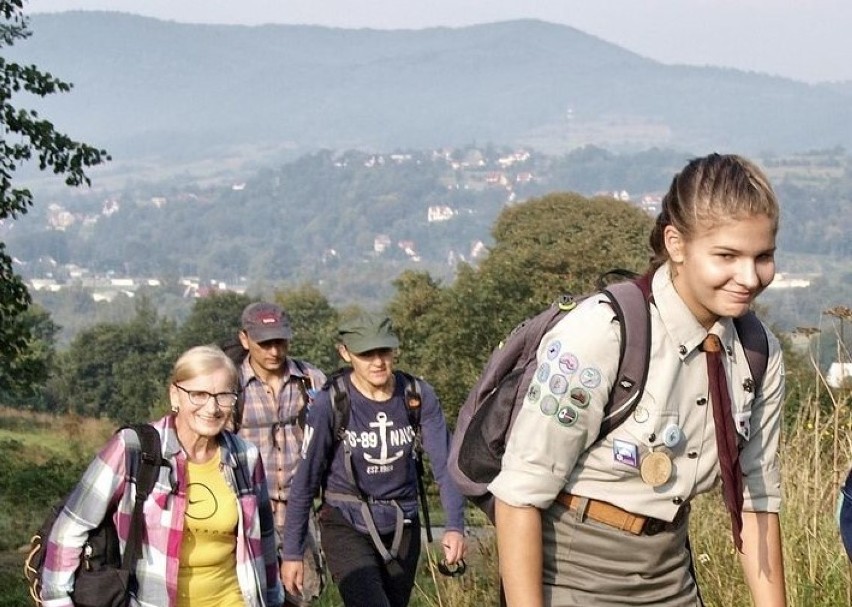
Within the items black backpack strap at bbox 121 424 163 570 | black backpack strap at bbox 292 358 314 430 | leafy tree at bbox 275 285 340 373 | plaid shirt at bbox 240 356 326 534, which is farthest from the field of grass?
leafy tree at bbox 275 285 340 373

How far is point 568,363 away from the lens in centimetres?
247

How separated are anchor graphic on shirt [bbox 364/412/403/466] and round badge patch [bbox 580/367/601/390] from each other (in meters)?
2.91

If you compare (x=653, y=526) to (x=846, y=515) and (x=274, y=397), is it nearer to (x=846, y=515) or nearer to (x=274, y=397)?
(x=846, y=515)

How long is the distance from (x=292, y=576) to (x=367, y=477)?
47cm

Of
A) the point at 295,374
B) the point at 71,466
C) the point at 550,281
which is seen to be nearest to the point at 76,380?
the point at 550,281

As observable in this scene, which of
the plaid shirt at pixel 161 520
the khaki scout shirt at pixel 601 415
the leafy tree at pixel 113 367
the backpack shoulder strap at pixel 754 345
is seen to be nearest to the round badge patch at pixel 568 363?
the khaki scout shirt at pixel 601 415

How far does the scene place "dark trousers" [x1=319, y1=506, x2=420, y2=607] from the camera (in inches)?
206

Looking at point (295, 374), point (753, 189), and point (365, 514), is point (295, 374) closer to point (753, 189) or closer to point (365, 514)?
point (365, 514)

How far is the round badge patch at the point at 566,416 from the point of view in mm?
2471

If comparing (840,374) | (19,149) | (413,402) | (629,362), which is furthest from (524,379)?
(19,149)

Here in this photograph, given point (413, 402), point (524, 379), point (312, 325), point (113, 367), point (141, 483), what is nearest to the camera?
point (524, 379)

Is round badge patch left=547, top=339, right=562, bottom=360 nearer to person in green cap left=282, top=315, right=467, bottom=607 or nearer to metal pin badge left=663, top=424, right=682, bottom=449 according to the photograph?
metal pin badge left=663, top=424, right=682, bottom=449

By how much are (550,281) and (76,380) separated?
30.4 m

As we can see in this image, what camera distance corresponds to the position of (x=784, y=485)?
541 cm
